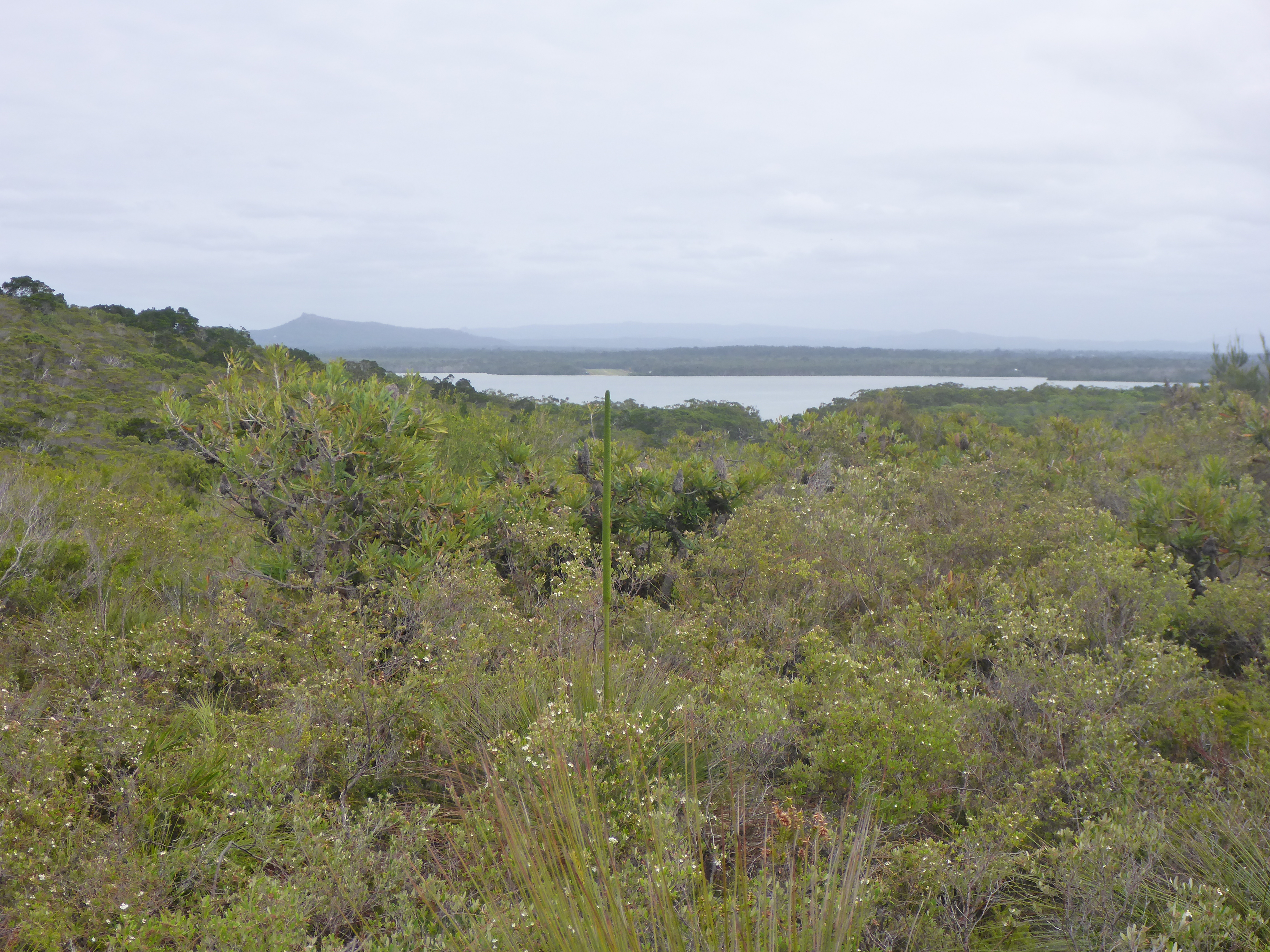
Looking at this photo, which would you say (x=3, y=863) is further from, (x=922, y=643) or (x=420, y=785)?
(x=922, y=643)

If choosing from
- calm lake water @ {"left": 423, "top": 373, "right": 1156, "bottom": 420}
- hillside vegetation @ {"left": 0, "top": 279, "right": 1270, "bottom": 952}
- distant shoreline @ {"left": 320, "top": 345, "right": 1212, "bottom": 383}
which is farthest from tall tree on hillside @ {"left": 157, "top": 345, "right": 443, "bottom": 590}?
distant shoreline @ {"left": 320, "top": 345, "right": 1212, "bottom": 383}

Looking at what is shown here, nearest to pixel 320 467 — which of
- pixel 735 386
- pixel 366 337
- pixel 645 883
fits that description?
pixel 645 883

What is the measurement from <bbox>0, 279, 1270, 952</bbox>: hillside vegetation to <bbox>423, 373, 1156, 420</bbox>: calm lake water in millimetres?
1932

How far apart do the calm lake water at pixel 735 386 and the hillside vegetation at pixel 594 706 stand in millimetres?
1932

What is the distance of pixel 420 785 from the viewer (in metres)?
3.79

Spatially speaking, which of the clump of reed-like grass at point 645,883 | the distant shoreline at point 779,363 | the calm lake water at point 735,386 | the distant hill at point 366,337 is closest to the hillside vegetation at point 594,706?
the clump of reed-like grass at point 645,883

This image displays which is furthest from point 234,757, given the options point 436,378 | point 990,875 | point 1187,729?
point 436,378

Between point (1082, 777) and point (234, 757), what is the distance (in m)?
4.07

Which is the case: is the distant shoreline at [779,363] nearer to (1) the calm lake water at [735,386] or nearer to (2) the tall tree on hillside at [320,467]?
(1) the calm lake water at [735,386]

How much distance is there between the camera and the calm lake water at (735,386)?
73.5 ft

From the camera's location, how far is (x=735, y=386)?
153 feet

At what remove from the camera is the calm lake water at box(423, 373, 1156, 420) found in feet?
73.5

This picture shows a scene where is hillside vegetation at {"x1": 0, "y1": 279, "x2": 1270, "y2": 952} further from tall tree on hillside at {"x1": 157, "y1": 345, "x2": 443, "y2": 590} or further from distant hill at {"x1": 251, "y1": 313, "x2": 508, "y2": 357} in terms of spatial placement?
distant hill at {"x1": 251, "y1": 313, "x2": 508, "y2": 357}

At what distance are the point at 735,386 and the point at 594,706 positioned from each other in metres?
43.8
